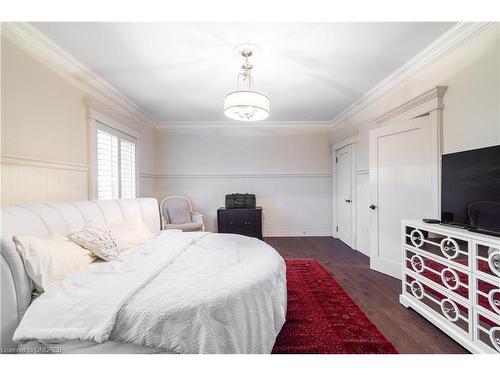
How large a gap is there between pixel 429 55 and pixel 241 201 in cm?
341

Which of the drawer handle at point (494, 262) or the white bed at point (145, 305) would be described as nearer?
the white bed at point (145, 305)

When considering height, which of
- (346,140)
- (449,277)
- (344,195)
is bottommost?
(449,277)

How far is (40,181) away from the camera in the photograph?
1970mm

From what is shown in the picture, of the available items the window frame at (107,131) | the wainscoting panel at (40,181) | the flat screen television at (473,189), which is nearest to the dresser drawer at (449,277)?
the flat screen television at (473,189)

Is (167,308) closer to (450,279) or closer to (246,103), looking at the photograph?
(246,103)

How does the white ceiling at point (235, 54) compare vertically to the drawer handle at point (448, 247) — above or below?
above

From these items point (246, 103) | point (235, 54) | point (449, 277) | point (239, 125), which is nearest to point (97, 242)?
point (246, 103)

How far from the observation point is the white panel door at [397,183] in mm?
2217

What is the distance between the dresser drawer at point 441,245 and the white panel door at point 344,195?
1.82 metres

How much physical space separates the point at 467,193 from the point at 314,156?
124 inches

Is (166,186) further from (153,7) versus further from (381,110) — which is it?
(381,110)

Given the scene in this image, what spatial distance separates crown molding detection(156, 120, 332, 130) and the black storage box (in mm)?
1536

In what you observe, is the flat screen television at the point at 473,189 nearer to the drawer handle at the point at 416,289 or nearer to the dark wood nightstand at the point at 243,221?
the drawer handle at the point at 416,289
